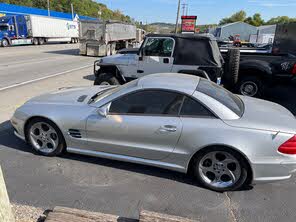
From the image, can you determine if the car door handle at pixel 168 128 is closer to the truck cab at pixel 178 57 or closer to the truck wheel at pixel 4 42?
the truck cab at pixel 178 57

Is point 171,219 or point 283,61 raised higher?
point 283,61

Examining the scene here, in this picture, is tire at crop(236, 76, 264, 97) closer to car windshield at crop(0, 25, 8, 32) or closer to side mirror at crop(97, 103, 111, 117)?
side mirror at crop(97, 103, 111, 117)

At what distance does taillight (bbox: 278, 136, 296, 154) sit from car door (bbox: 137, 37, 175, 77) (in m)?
4.27

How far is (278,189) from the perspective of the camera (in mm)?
3410

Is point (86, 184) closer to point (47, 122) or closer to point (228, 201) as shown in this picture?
point (47, 122)

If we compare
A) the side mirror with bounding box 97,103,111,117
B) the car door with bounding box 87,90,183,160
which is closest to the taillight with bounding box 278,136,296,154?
the car door with bounding box 87,90,183,160

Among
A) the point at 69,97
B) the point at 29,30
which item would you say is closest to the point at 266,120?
the point at 69,97

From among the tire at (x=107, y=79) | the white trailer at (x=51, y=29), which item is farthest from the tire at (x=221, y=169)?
the white trailer at (x=51, y=29)

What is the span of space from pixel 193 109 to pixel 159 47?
3.98 m

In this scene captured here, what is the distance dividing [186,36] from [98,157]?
429 centimetres

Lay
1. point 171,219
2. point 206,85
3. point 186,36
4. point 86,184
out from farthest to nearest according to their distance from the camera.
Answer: point 186,36 < point 206,85 < point 86,184 < point 171,219

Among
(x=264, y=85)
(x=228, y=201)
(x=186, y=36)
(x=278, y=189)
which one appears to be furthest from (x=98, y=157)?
(x=264, y=85)

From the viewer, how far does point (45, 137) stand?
3953 mm

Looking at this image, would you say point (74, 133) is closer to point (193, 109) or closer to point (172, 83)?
point (172, 83)
